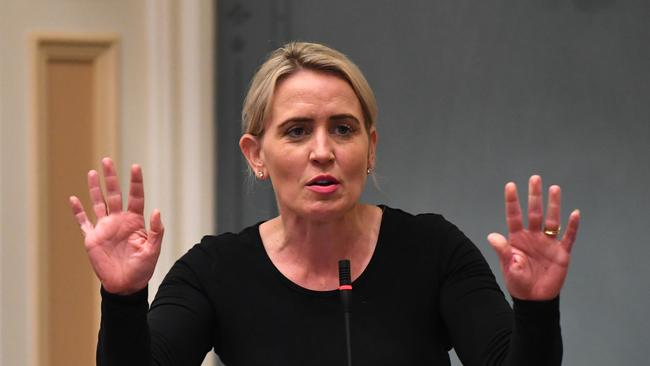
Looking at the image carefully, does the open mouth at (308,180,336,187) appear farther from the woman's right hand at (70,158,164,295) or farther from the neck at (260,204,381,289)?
the woman's right hand at (70,158,164,295)

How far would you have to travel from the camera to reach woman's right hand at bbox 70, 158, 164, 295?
5.17 ft

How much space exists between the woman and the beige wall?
4.42 ft

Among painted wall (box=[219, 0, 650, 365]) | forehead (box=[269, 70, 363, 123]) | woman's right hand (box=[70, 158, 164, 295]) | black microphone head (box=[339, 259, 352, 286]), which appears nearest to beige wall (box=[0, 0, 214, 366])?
painted wall (box=[219, 0, 650, 365])

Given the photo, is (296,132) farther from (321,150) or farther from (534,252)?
(534,252)

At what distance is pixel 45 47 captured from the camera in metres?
3.23

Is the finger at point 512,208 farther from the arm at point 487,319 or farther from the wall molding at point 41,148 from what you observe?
the wall molding at point 41,148

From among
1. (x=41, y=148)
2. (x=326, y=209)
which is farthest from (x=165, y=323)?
(x=41, y=148)

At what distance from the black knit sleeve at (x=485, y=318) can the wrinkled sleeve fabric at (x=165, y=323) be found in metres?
0.42

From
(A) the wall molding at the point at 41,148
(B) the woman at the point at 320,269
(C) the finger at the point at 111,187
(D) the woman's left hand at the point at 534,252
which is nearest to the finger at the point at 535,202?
(D) the woman's left hand at the point at 534,252

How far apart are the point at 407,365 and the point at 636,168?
0.87 m

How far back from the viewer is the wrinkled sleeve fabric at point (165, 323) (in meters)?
1.57

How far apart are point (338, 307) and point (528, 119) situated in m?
0.93

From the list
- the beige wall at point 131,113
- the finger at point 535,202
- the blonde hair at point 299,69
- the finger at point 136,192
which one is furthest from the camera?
the beige wall at point 131,113

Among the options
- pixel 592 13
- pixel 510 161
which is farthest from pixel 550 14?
pixel 510 161
